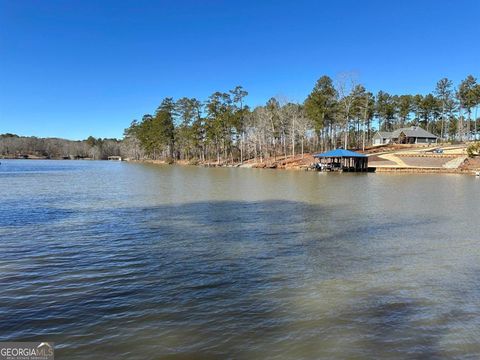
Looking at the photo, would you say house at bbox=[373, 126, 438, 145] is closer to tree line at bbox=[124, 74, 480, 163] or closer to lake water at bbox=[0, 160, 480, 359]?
tree line at bbox=[124, 74, 480, 163]

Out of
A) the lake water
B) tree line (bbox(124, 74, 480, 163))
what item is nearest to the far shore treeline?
tree line (bbox(124, 74, 480, 163))

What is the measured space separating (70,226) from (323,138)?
86840 mm

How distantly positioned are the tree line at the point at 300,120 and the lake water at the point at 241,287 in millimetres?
68412

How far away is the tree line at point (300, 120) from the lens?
8462 cm

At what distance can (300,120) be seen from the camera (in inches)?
3386

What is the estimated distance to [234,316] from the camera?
21.8 feet

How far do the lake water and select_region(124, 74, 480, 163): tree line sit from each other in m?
68.4

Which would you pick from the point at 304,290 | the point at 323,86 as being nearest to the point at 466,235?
the point at 304,290

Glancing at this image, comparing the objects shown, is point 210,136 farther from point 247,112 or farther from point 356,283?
point 356,283

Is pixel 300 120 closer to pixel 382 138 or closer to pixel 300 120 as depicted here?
pixel 300 120

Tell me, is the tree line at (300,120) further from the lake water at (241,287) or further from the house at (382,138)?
the lake water at (241,287)
